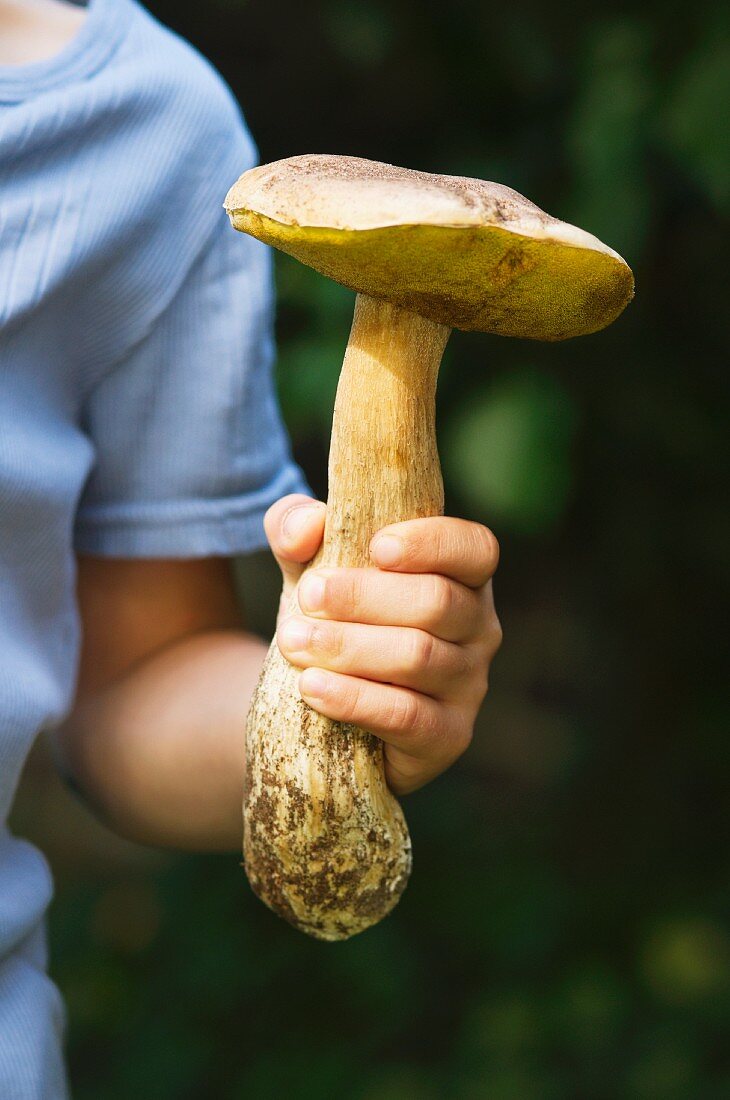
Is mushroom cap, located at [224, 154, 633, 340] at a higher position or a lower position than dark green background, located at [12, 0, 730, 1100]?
higher

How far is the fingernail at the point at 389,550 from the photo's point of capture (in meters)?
0.52

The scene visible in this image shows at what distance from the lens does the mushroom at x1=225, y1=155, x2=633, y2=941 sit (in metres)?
0.43

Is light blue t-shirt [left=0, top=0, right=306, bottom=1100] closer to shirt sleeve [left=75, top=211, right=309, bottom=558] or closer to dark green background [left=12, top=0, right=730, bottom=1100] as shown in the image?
shirt sleeve [left=75, top=211, right=309, bottom=558]

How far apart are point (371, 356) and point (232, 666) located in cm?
32

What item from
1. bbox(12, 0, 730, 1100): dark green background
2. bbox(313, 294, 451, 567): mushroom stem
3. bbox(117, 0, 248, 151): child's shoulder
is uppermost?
bbox(117, 0, 248, 151): child's shoulder

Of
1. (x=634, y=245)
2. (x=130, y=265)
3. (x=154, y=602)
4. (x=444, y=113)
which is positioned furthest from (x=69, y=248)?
(x=444, y=113)

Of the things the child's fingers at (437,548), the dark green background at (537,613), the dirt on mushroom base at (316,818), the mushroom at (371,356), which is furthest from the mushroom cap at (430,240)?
the dark green background at (537,613)

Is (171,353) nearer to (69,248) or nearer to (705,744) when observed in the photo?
(69,248)

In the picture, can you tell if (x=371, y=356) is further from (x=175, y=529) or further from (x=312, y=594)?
(x=175, y=529)

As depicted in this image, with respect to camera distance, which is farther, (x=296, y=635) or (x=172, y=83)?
(x=172, y=83)

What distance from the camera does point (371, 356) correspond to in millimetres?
519

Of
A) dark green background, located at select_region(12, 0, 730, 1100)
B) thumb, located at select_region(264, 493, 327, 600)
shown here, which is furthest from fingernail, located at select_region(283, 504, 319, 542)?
dark green background, located at select_region(12, 0, 730, 1100)

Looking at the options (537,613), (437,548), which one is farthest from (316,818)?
(537,613)

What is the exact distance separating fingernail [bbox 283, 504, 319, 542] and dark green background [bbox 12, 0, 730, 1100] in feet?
1.47
